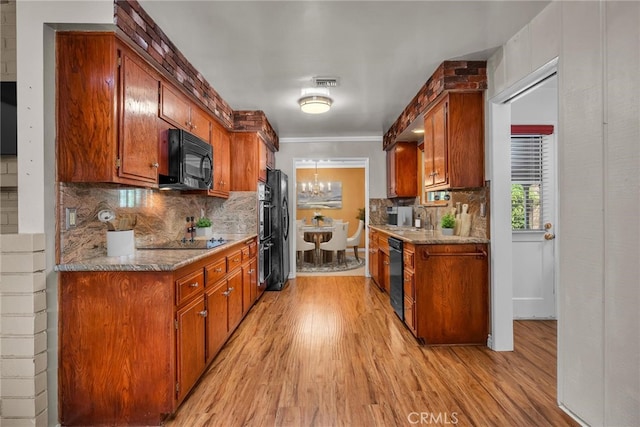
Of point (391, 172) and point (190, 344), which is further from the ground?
point (391, 172)

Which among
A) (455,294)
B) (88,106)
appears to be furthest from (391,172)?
(88,106)

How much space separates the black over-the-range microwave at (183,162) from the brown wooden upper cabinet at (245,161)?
128 cm

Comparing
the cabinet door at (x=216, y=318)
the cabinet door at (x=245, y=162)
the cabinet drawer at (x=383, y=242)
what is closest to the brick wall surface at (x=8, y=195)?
the cabinet door at (x=216, y=318)

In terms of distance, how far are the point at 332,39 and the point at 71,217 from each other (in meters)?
2.12

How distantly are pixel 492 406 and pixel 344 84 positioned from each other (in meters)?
2.95

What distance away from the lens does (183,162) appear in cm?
249

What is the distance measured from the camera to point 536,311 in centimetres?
343

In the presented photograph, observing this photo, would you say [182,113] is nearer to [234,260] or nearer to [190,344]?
[234,260]

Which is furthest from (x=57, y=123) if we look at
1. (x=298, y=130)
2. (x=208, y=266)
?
(x=298, y=130)

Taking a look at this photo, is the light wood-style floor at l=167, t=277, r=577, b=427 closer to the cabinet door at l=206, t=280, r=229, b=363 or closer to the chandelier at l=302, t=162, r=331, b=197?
the cabinet door at l=206, t=280, r=229, b=363

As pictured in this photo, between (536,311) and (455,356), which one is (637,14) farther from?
(536,311)

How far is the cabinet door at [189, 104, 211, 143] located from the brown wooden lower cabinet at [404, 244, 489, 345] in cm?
240

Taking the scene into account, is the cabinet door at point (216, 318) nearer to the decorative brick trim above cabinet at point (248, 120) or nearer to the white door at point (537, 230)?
the decorative brick trim above cabinet at point (248, 120)

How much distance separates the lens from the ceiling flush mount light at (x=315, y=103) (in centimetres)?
351
